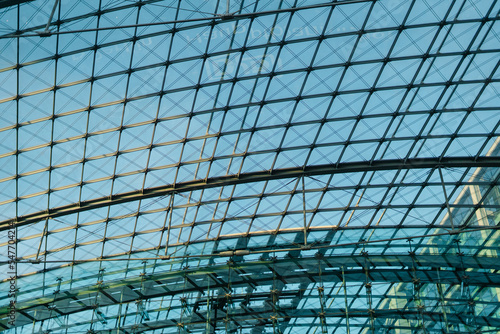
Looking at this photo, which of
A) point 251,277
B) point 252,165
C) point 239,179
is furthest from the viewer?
point 239,179

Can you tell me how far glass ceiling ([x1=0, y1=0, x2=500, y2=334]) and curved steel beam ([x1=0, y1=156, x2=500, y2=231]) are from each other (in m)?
0.15

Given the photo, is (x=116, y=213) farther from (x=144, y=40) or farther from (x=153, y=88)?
(x=144, y=40)

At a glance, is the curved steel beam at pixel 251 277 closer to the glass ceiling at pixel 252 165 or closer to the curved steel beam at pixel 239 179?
the glass ceiling at pixel 252 165

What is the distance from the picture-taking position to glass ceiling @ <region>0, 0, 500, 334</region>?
3344cm

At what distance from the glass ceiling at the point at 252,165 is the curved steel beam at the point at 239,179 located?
15 cm

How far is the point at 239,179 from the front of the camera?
43.2m

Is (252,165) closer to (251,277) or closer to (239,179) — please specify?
(239,179)

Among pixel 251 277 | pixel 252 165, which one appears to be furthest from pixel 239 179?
pixel 251 277

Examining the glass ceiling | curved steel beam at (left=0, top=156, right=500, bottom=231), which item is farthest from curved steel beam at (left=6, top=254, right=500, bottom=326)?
curved steel beam at (left=0, top=156, right=500, bottom=231)

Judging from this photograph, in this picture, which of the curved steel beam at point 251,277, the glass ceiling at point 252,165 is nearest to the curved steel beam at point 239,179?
the glass ceiling at point 252,165

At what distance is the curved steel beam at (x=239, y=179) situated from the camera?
42000mm

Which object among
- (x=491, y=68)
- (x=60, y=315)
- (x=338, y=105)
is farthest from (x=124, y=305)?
(x=491, y=68)

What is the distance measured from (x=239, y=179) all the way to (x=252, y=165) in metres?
1.49

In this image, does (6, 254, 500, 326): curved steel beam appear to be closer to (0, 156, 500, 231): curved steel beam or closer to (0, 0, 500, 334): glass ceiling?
(0, 0, 500, 334): glass ceiling
